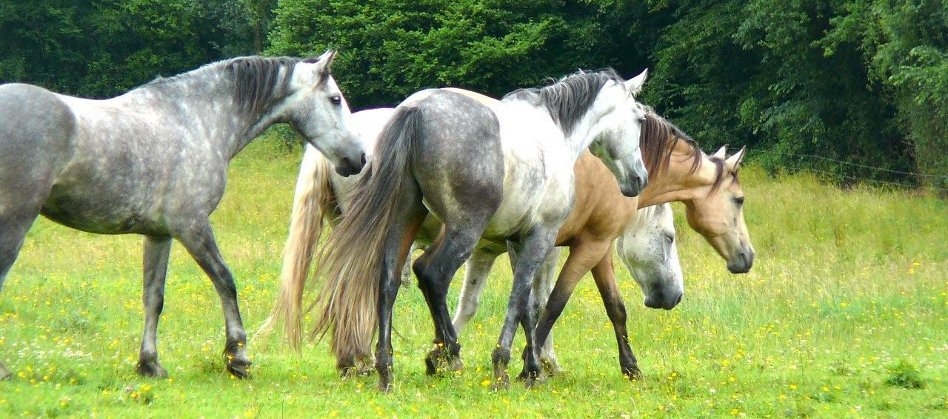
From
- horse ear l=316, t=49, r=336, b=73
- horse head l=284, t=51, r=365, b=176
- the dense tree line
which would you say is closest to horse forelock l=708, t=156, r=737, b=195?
horse head l=284, t=51, r=365, b=176

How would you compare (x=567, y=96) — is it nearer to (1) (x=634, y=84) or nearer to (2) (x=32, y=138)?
(1) (x=634, y=84)

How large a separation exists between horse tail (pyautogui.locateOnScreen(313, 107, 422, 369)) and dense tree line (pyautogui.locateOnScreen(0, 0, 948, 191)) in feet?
53.5

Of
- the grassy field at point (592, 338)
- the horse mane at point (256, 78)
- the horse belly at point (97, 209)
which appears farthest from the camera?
the horse mane at point (256, 78)

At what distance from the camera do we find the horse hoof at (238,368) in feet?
24.9

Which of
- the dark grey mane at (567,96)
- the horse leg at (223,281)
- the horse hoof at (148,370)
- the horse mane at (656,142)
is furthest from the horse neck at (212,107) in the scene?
the horse mane at (656,142)

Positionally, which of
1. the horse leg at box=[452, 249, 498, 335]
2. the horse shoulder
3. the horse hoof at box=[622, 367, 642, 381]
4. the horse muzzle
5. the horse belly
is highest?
the horse shoulder

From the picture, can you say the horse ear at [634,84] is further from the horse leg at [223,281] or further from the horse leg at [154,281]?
the horse leg at [154,281]

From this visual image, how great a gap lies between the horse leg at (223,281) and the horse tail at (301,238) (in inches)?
21.9

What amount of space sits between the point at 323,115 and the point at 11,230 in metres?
2.33

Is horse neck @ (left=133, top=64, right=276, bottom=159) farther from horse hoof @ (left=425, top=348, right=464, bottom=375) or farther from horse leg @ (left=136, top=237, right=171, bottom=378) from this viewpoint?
horse hoof @ (left=425, top=348, right=464, bottom=375)

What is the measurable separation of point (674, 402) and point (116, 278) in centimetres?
959

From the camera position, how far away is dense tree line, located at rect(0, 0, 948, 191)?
23781mm

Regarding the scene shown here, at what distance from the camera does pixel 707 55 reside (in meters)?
31.8

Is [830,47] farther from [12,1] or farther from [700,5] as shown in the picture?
[12,1]
